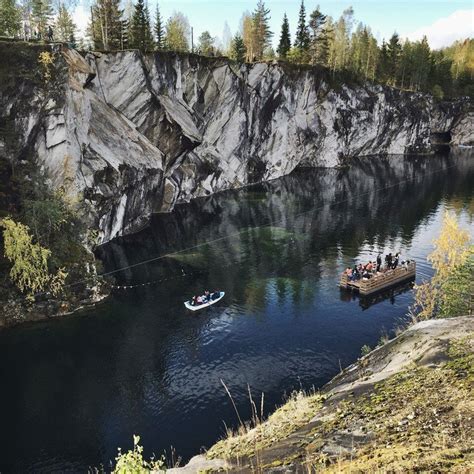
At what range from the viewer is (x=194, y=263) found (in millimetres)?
56375

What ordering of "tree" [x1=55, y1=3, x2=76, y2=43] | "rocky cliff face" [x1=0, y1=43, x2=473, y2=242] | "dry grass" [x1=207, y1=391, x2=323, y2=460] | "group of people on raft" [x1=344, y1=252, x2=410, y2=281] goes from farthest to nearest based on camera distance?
"tree" [x1=55, y1=3, x2=76, y2=43], "rocky cliff face" [x1=0, y1=43, x2=473, y2=242], "group of people on raft" [x1=344, y1=252, x2=410, y2=281], "dry grass" [x1=207, y1=391, x2=323, y2=460]

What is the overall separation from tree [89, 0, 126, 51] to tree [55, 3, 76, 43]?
542 cm

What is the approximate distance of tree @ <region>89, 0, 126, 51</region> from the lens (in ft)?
257

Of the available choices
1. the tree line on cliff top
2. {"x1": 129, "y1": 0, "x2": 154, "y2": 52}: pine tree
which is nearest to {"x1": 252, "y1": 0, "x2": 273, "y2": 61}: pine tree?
the tree line on cliff top

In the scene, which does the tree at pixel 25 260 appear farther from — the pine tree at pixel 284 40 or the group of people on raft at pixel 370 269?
the pine tree at pixel 284 40

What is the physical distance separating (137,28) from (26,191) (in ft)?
175

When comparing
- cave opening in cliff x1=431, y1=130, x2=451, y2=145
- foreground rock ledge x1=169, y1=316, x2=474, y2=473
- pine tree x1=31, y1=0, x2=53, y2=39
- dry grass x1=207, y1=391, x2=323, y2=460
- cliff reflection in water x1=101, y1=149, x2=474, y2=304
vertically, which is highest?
pine tree x1=31, y1=0, x2=53, y2=39

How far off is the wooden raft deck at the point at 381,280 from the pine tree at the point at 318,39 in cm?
9671

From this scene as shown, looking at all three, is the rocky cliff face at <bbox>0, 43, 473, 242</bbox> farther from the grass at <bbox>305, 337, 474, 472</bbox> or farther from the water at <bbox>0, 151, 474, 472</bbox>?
the grass at <bbox>305, 337, 474, 472</bbox>

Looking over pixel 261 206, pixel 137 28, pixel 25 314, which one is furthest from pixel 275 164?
pixel 25 314

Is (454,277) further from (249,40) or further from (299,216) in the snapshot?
(249,40)

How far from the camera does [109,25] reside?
269 feet

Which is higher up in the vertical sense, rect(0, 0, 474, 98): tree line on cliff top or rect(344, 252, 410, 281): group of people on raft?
rect(0, 0, 474, 98): tree line on cliff top

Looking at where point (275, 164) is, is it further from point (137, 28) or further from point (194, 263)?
point (194, 263)
